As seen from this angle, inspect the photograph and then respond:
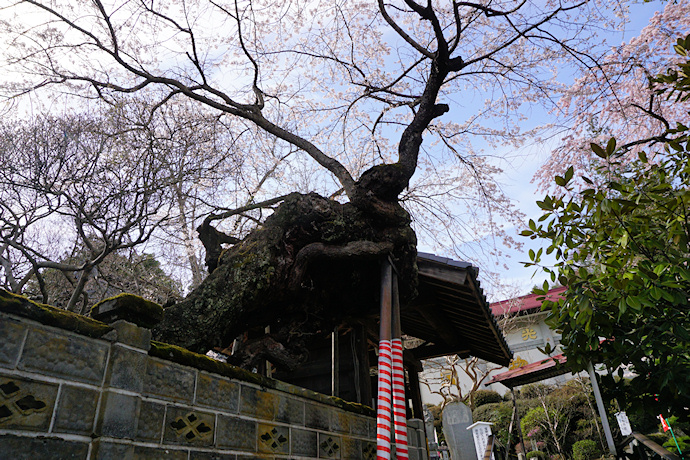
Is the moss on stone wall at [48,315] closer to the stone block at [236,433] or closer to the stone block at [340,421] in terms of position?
the stone block at [236,433]

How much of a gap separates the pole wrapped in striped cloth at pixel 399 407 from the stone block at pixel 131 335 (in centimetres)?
290

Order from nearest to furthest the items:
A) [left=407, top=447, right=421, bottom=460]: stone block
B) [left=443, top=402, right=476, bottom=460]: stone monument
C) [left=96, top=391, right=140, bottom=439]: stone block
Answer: [left=96, top=391, right=140, bottom=439]: stone block
[left=407, top=447, right=421, bottom=460]: stone block
[left=443, top=402, right=476, bottom=460]: stone monument

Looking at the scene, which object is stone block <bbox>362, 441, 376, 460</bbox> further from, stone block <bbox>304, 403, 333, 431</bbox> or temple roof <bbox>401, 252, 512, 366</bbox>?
temple roof <bbox>401, 252, 512, 366</bbox>

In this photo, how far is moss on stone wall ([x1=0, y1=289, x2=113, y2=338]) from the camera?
1992 millimetres

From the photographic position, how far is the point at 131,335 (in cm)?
249

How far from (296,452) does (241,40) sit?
23.2 feet

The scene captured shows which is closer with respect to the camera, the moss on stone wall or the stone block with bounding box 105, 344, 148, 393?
the moss on stone wall

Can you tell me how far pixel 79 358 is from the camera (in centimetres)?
221

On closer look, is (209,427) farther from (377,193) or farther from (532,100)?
(532,100)

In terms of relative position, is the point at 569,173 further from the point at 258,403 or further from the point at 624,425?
the point at 624,425

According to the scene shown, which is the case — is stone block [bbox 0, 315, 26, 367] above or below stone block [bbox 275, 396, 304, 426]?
above

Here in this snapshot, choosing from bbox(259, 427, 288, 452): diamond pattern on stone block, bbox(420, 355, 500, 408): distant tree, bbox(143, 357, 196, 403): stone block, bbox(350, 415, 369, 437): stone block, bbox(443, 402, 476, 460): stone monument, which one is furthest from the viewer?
bbox(420, 355, 500, 408): distant tree

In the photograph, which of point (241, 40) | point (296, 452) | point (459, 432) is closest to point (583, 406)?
point (459, 432)

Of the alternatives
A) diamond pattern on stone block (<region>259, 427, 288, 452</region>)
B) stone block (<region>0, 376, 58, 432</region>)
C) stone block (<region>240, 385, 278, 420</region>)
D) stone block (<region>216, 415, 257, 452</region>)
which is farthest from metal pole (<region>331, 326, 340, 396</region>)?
stone block (<region>0, 376, 58, 432</region>)
